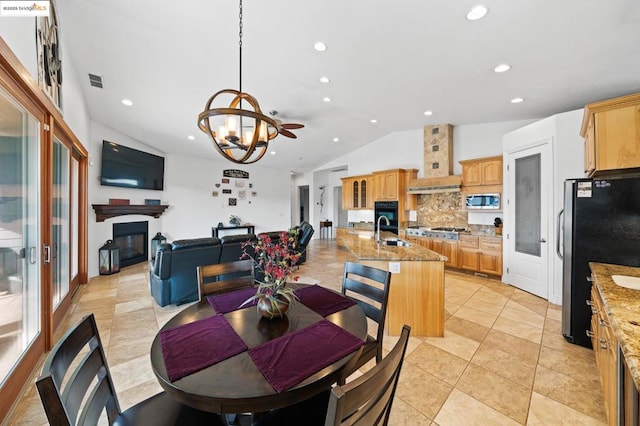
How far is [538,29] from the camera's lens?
232cm

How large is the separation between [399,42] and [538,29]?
4.12ft

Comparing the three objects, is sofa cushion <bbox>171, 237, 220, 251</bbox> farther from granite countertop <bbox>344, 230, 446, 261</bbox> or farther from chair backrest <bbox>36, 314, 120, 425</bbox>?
chair backrest <bbox>36, 314, 120, 425</bbox>

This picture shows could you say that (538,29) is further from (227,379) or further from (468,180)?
(227,379)

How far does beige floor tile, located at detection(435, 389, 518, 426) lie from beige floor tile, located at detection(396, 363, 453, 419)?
0.05 meters

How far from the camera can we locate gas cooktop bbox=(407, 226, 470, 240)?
4944mm

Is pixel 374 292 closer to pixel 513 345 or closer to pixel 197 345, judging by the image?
pixel 197 345

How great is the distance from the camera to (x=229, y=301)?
1.58 metres

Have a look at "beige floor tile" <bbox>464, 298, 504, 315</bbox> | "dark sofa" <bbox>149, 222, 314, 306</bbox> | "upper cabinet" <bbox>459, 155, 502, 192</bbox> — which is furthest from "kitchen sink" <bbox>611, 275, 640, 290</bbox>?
"dark sofa" <bbox>149, 222, 314, 306</bbox>

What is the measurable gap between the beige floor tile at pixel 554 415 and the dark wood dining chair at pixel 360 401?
1.40 metres

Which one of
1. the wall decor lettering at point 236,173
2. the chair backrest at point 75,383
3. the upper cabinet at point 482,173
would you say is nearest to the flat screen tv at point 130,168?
the wall decor lettering at point 236,173

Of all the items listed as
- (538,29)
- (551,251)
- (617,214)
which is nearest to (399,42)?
(538,29)

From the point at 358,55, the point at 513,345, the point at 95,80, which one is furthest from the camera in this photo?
the point at 95,80

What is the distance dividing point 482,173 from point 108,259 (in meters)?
7.34

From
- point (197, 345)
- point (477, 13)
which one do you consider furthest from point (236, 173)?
point (197, 345)
